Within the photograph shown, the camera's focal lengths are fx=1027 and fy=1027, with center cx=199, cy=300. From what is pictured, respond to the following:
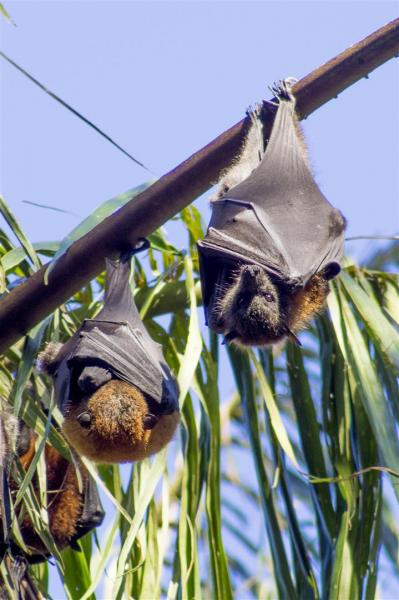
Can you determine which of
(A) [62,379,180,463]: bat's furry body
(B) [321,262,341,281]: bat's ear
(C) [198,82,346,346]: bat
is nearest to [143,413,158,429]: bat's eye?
(A) [62,379,180,463]: bat's furry body

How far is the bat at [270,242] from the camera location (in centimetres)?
407

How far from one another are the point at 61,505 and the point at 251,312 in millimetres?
2374

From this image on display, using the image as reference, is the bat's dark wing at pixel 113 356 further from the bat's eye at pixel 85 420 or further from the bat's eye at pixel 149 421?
the bat's eye at pixel 85 420

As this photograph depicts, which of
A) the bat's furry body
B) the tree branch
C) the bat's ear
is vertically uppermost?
the tree branch

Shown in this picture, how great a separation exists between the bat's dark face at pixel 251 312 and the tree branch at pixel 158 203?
49 centimetres

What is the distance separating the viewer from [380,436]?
337 cm

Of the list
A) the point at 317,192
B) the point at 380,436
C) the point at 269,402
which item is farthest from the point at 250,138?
the point at 380,436

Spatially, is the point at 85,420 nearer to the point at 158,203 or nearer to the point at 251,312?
the point at 251,312

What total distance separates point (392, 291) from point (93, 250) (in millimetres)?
1480

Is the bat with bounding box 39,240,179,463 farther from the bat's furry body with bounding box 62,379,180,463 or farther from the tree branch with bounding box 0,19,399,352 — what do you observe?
the tree branch with bounding box 0,19,399,352

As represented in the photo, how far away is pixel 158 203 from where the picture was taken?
146 inches

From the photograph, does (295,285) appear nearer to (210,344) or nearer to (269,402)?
(269,402)

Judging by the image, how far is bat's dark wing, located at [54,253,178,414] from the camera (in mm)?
Result: 4512

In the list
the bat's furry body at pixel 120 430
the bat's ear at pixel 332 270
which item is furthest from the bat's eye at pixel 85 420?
the bat's ear at pixel 332 270
